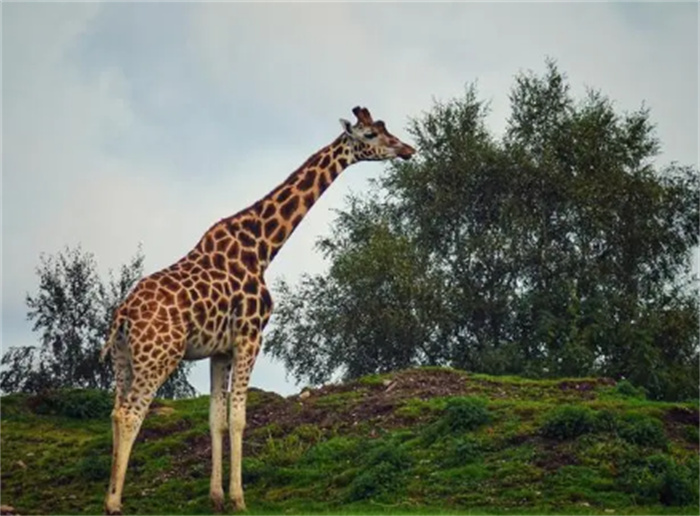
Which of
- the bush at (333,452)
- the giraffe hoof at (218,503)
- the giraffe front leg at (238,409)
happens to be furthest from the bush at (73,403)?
the giraffe front leg at (238,409)

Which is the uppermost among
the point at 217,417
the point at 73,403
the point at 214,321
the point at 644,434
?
the point at 73,403

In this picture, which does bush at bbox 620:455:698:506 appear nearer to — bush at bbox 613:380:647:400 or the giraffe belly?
the giraffe belly

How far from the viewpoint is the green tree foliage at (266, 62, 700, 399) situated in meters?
46.0

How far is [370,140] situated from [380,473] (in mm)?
5825

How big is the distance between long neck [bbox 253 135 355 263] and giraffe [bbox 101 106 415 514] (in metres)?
0.02

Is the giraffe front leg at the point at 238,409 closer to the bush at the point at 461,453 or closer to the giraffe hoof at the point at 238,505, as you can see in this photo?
the giraffe hoof at the point at 238,505

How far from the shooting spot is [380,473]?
72.1ft

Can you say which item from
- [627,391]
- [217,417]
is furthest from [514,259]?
[217,417]

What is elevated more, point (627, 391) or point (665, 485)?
point (627, 391)

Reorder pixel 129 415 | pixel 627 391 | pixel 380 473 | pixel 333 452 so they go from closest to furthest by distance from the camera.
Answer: pixel 129 415, pixel 380 473, pixel 333 452, pixel 627 391

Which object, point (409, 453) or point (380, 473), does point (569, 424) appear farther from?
point (380, 473)

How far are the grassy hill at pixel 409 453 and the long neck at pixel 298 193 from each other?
14.2ft

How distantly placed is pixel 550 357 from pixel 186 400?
51.5ft

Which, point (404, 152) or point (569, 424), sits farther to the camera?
point (569, 424)
